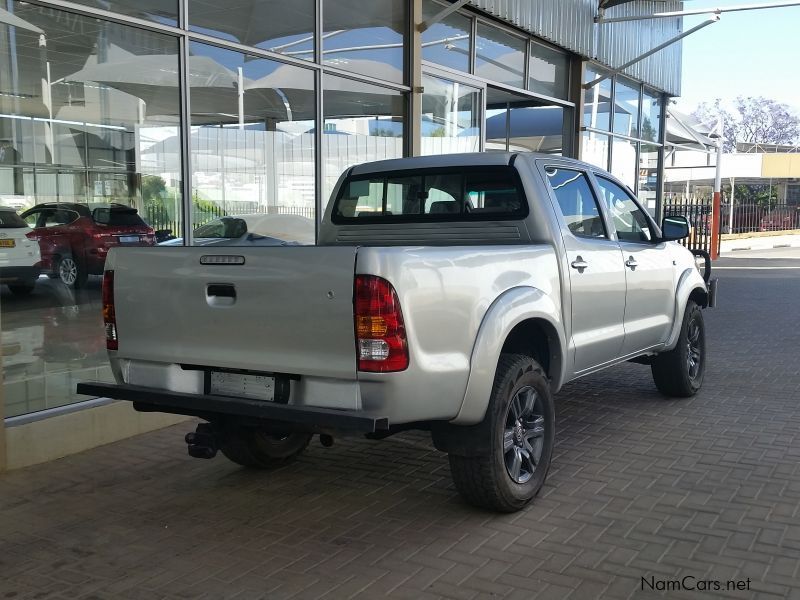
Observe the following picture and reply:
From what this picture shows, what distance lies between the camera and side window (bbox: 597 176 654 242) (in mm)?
5875

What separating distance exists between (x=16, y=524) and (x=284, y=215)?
14.0 feet

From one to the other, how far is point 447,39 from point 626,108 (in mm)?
7229

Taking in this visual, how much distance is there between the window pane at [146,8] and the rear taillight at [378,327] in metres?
3.74

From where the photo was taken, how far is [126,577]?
3.72 m

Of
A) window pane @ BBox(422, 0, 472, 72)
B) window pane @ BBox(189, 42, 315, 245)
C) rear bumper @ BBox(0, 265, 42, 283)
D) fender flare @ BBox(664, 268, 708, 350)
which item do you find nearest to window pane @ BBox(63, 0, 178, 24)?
window pane @ BBox(189, 42, 315, 245)

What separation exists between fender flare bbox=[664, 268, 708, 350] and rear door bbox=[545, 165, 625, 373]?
1049mm

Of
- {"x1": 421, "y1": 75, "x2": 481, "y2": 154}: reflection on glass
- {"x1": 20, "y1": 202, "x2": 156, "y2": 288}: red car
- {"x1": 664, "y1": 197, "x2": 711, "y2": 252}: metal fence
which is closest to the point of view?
{"x1": 20, "y1": 202, "x2": 156, "y2": 288}: red car

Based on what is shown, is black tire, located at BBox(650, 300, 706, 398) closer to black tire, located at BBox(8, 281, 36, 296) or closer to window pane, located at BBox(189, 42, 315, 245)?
window pane, located at BBox(189, 42, 315, 245)

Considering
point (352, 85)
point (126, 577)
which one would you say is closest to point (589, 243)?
point (126, 577)

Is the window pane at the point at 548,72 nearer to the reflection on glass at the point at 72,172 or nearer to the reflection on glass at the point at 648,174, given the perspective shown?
the reflection on glass at the point at 648,174

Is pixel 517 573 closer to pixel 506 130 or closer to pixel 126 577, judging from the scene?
pixel 126 577

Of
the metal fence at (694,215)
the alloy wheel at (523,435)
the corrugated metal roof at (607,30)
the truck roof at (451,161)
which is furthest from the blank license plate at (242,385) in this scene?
the metal fence at (694,215)

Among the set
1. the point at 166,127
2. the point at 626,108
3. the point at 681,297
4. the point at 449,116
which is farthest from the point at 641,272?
the point at 626,108

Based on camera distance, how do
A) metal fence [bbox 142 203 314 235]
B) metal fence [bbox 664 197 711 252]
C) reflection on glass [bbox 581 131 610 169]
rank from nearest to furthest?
metal fence [bbox 142 203 314 235]
reflection on glass [bbox 581 131 610 169]
metal fence [bbox 664 197 711 252]
